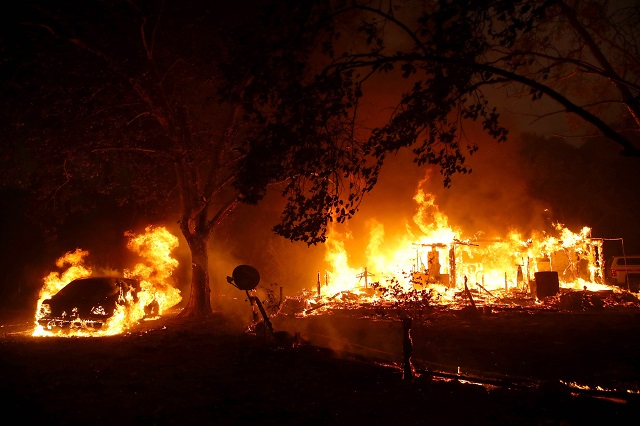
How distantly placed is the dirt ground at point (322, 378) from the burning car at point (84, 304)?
84 centimetres

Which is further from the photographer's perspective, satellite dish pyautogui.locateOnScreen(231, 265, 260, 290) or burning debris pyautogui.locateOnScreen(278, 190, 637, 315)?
burning debris pyautogui.locateOnScreen(278, 190, 637, 315)

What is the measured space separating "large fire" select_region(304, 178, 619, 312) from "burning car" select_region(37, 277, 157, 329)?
8.94 m

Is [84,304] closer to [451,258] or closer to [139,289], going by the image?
[139,289]

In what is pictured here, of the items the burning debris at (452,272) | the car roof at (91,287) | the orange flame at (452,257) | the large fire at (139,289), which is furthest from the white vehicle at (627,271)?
the car roof at (91,287)

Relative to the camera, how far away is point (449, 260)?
1016 inches

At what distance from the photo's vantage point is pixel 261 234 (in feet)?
102

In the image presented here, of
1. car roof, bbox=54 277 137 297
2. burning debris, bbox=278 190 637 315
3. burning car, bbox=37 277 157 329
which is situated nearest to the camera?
burning car, bbox=37 277 157 329

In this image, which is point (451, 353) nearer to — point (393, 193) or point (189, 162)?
point (189, 162)

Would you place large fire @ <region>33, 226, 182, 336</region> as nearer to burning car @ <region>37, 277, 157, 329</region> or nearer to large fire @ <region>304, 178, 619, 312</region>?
burning car @ <region>37, 277, 157, 329</region>

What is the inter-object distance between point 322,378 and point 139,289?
422 inches

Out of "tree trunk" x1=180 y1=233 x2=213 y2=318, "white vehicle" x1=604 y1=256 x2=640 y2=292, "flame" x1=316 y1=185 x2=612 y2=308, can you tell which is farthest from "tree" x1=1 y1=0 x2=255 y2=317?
"white vehicle" x1=604 y1=256 x2=640 y2=292

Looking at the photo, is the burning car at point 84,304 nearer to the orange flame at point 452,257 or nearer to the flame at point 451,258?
the flame at point 451,258

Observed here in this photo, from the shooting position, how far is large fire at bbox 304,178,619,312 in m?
24.7

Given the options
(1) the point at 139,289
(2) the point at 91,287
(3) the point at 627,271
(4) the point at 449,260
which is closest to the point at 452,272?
(4) the point at 449,260
